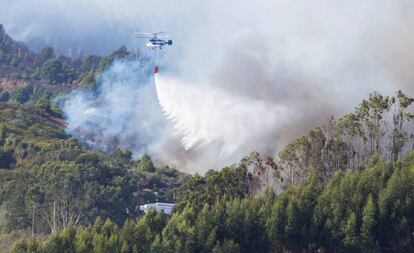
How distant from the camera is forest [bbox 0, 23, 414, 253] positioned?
70375mm

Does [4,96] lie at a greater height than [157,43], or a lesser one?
greater

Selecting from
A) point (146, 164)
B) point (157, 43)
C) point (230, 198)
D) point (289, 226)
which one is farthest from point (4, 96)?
point (289, 226)

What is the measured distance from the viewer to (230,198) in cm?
7894

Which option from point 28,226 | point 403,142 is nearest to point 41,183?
point 28,226

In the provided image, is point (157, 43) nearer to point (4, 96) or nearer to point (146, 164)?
point (146, 164)

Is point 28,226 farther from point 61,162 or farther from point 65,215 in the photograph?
point 61,162

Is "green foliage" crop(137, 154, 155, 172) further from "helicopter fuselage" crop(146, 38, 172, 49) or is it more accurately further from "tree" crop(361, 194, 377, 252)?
"tree" crop(361, 194, 377, 252)

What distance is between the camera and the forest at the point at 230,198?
231ft

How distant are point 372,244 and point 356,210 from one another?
3.25m

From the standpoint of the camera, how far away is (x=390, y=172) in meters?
74.9

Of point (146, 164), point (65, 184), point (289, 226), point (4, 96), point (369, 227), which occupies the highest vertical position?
point (4, 96)

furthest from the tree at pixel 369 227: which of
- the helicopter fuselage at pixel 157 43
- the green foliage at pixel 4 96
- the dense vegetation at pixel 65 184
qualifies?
the green foliage at pixel 4 96

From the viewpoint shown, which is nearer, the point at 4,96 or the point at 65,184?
the point at 65,184

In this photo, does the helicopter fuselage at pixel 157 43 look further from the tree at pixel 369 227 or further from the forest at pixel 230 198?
the tree at pixel 369 227
